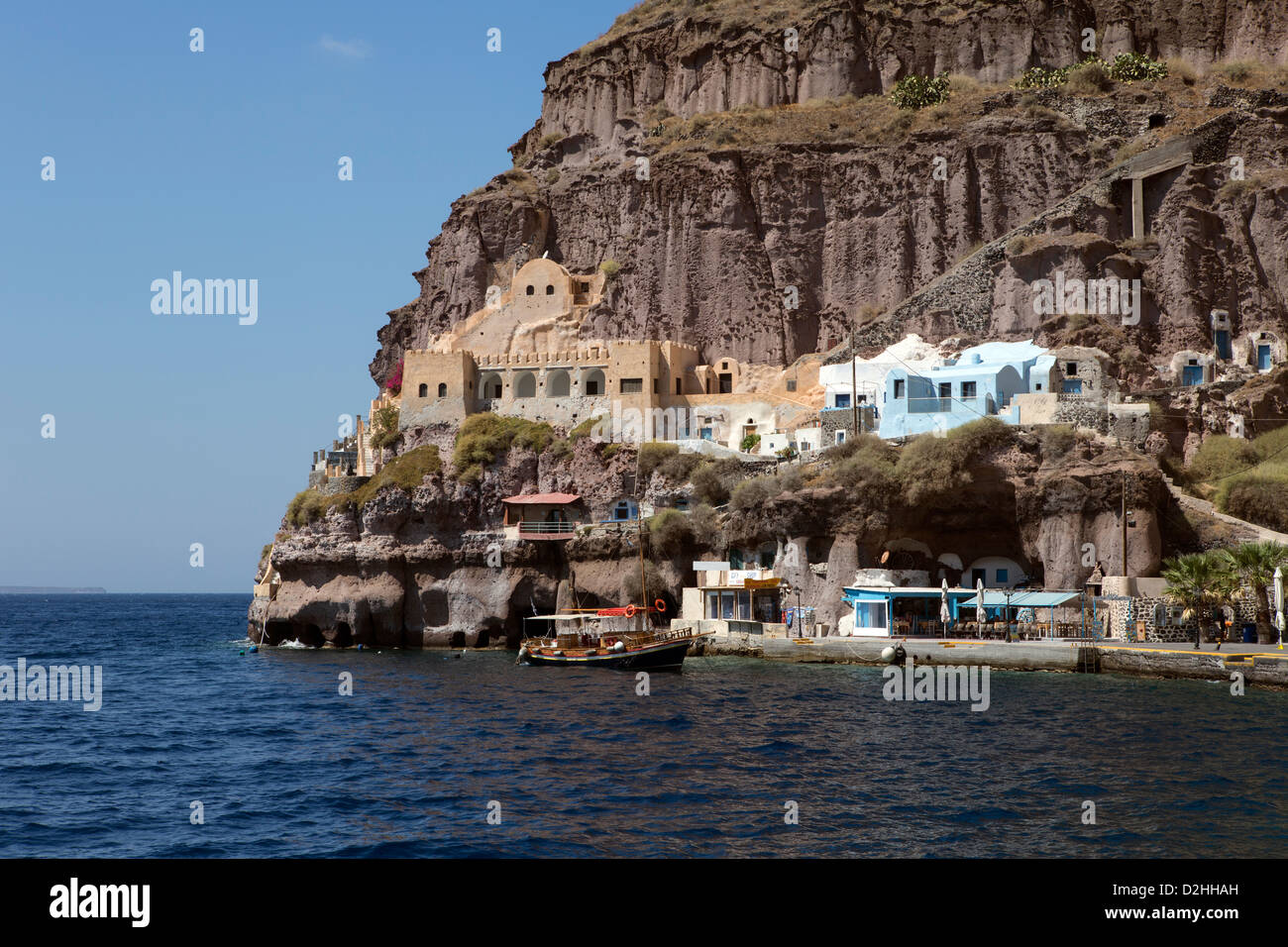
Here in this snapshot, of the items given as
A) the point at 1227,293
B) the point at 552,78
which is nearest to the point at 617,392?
the point at 1227,293

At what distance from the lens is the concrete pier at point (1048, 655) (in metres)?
42.8

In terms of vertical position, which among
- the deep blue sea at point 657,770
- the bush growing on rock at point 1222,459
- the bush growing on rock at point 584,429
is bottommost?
the deep blue sea at point 657,770

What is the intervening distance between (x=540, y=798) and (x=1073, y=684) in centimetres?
2377

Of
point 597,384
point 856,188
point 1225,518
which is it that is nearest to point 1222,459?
point 1225,518

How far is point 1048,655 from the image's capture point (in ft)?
159

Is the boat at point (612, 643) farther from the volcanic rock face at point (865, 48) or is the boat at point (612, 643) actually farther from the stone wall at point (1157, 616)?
the volcanic rock face at point (865, 48)

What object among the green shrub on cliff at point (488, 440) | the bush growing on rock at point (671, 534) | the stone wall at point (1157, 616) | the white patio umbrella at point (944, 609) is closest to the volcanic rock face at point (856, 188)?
the green shrub on cliff at point (488, 440)

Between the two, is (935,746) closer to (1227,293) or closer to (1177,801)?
(1177,801)

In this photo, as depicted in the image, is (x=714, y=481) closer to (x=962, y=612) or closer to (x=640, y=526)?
(x=640, y=526)

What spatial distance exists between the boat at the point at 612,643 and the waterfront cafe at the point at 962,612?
7.46 meters

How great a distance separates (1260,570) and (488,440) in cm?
4151

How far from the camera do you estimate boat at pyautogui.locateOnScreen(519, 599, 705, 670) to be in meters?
52.3

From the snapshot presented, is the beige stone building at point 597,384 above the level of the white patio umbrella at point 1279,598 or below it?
above

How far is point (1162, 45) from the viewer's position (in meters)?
88.3
